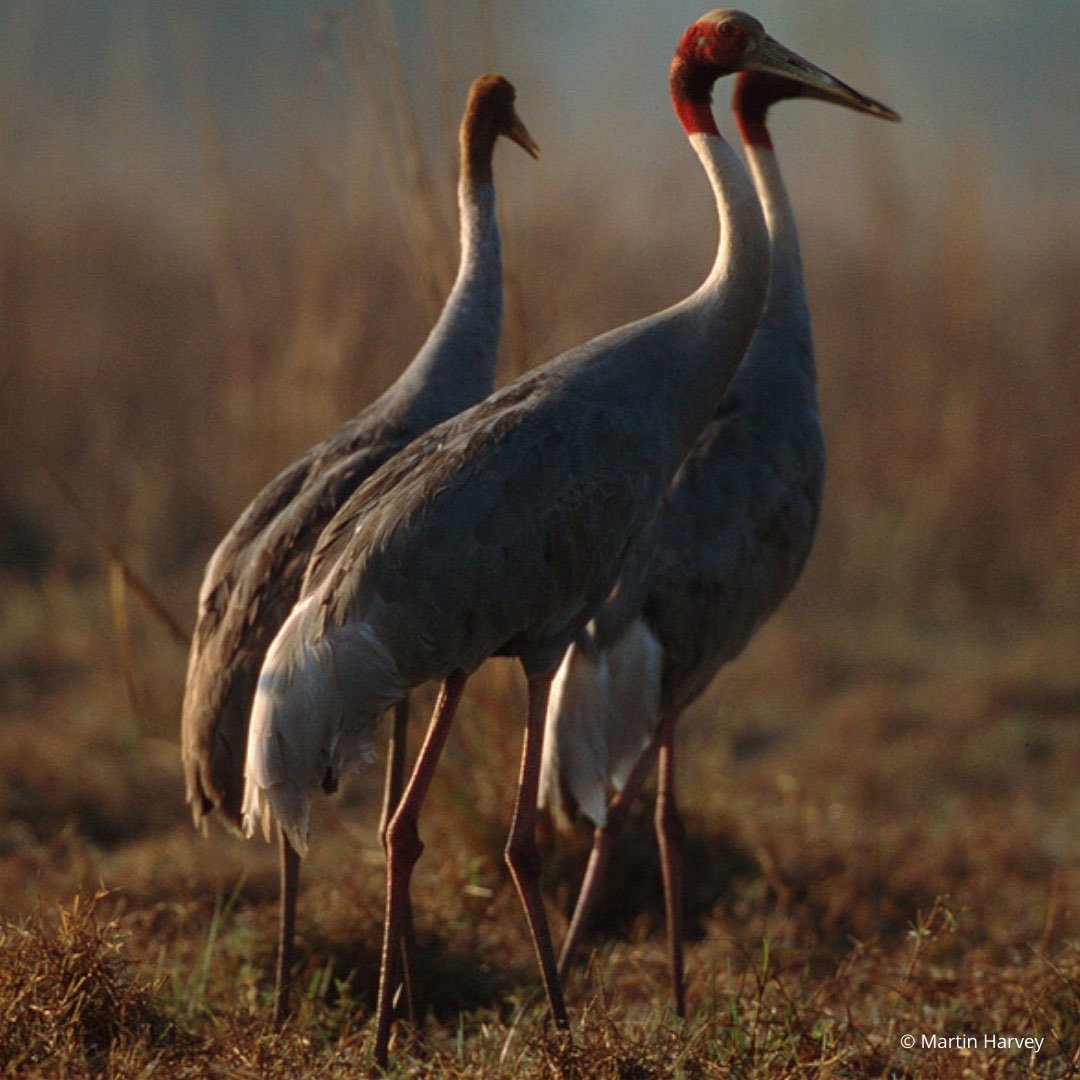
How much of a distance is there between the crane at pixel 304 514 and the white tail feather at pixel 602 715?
1.33ft

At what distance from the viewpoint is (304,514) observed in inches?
134

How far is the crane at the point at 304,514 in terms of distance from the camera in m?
3.38

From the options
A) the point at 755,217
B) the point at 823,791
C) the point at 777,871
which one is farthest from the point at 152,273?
the point at 755,217

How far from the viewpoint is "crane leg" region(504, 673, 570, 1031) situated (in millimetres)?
3145

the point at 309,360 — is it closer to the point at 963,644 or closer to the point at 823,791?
the point at 823,791

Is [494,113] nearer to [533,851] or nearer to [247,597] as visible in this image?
[247,597]

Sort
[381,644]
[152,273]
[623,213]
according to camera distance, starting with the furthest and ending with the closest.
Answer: [152,273] → [623,213] → [381,644]

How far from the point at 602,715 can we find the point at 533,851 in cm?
62

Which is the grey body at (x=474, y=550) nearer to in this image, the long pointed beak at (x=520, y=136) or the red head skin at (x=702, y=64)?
Answer: the red head skin at (x=702, y=64)

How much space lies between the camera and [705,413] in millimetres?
3223

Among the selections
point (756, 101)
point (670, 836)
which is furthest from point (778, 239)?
point (670, 836)

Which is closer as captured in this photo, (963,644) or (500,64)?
(500,64)

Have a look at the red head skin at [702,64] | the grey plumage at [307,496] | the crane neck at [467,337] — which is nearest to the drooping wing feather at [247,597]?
the grey plumage at [307,496]

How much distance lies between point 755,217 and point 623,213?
153 inches
